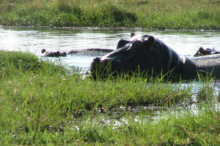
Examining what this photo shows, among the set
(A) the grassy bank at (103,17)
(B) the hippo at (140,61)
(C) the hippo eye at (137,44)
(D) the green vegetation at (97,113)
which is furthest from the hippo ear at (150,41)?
(A) the grassy bank at (103,17)

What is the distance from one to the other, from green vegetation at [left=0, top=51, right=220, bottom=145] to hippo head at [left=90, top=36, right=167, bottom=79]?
0.15 metres

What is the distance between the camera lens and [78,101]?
168 inches

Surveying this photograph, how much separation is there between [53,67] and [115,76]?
3.32 ft

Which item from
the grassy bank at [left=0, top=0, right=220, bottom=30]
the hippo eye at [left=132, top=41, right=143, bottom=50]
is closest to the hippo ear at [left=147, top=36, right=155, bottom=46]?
the hippo eye at [left=132, top=41, right=143, bottom=50]

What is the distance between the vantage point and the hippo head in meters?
5.23

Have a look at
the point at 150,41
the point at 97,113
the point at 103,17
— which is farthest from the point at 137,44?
the point at 103,17

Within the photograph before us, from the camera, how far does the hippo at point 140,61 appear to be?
5.24 meters

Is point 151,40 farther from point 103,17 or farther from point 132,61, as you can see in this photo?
point 103,17

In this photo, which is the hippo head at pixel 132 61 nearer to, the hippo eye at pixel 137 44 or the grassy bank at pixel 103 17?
the hippo eye at pixel 137 44

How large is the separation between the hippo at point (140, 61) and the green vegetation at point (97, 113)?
0.15 metres

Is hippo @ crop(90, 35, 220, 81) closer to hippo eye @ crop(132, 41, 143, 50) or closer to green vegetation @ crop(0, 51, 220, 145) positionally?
hippo eye @ crop(132, 41, 143, 50)

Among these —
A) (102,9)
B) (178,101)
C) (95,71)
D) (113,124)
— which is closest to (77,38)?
(102,9)

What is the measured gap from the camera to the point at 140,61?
5.43 metres

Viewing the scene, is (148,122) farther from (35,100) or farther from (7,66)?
(7,66)
